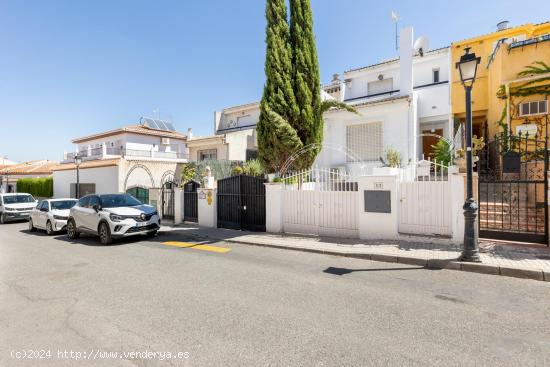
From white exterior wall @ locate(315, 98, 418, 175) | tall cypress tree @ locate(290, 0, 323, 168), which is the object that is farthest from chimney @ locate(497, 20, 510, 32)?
tall cypress tree @ locate(290, 0, 323, 168)

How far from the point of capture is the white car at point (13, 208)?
16.6 meters

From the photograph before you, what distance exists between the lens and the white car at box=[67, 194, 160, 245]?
9.43 meters

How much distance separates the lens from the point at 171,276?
19.3 feet

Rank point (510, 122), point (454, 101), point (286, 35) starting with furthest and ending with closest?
point (454, 101)
point (510, 122)
point (286, 35)

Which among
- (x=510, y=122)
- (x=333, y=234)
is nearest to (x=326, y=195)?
(x=333, y=234)

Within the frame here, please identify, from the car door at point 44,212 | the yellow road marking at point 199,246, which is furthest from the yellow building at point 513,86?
the car door at point 44,212

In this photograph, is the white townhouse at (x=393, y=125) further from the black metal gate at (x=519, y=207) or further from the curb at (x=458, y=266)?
the curb at (x=458, y=266)

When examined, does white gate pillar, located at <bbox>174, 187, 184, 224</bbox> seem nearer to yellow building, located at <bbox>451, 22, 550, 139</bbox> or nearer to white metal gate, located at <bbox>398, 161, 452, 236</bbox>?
white metal gate, located at <bbox>398, 161, 452, 236</bbox>

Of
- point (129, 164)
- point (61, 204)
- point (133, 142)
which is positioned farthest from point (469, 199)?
point (133, 142)

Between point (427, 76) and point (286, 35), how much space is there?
1317 centimetres

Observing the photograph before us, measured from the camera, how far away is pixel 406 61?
15.7 m

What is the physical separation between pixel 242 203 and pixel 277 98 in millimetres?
4180

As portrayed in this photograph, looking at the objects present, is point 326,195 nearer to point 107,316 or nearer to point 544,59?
point 107,316

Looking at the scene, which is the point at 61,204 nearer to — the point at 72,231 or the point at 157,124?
the point at 72,231
